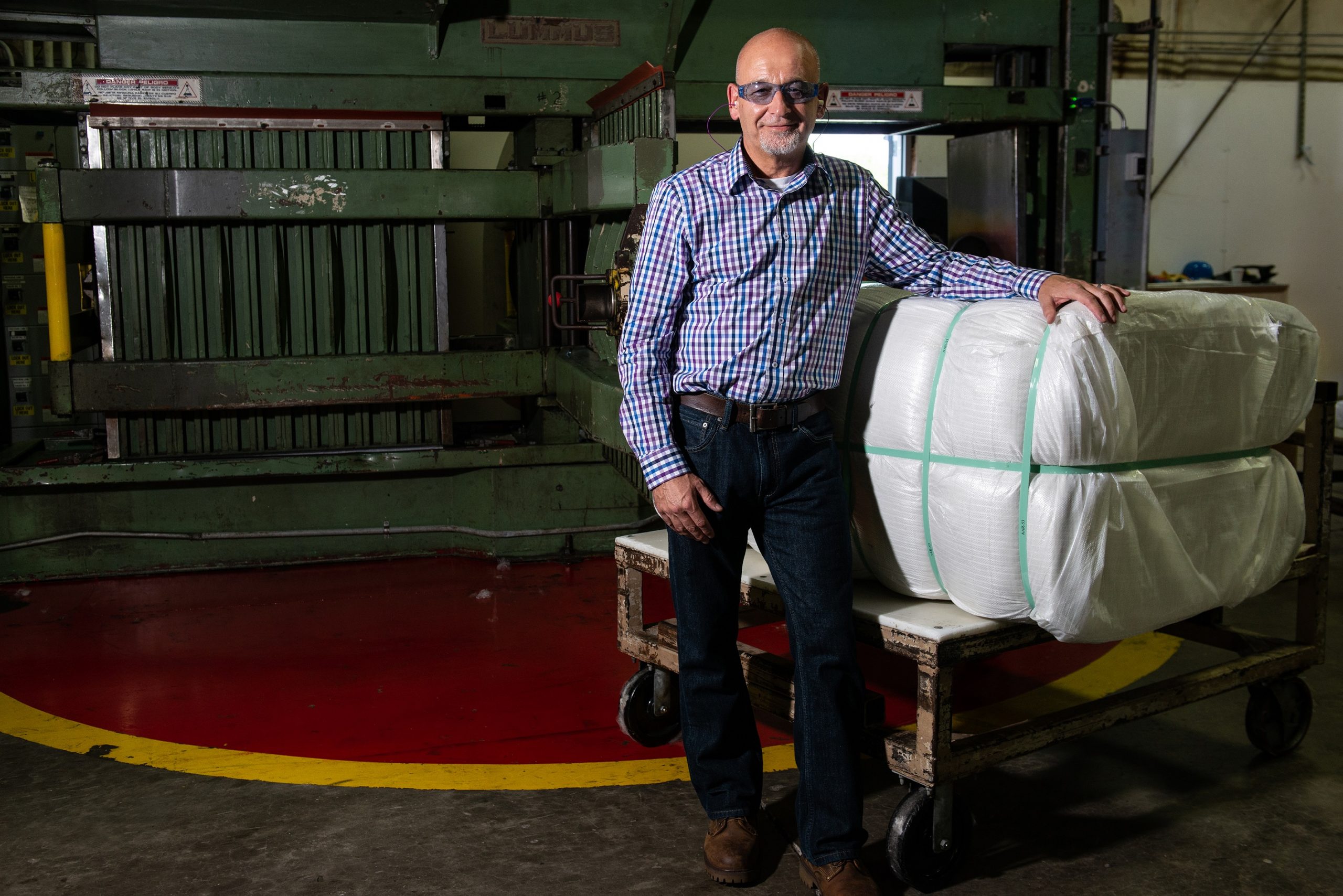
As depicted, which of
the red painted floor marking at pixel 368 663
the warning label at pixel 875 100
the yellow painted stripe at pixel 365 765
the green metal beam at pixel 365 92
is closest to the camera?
the yellow painted stripe at pixel 365 765

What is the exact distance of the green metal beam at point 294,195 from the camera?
480 cm

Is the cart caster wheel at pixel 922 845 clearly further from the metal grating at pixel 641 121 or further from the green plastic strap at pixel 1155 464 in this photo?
the metal grating at pixel 641 121

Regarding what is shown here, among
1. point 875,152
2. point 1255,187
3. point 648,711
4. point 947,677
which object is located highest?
point 875,152

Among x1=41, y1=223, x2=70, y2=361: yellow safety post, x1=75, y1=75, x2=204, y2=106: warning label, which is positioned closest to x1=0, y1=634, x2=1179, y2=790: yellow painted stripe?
x1=41, y1=223, x2=70, y2=361: yellow safety post

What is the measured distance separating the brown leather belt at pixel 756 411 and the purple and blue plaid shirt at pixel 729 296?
0.05ft

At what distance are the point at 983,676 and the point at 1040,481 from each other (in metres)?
1.75

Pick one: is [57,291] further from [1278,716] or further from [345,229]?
[1278,716]

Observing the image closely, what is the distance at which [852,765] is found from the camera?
2.47m

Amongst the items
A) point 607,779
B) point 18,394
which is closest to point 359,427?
point 18,394

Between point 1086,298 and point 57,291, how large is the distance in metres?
4.22

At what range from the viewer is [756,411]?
2434 mm

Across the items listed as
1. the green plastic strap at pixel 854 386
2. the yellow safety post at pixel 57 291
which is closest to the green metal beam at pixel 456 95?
the yellow safety post at pixel 57 291

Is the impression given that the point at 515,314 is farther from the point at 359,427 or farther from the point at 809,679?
the point at 809,679

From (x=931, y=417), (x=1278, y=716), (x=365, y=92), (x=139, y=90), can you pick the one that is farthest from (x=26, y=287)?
(x=1278, y=716)
